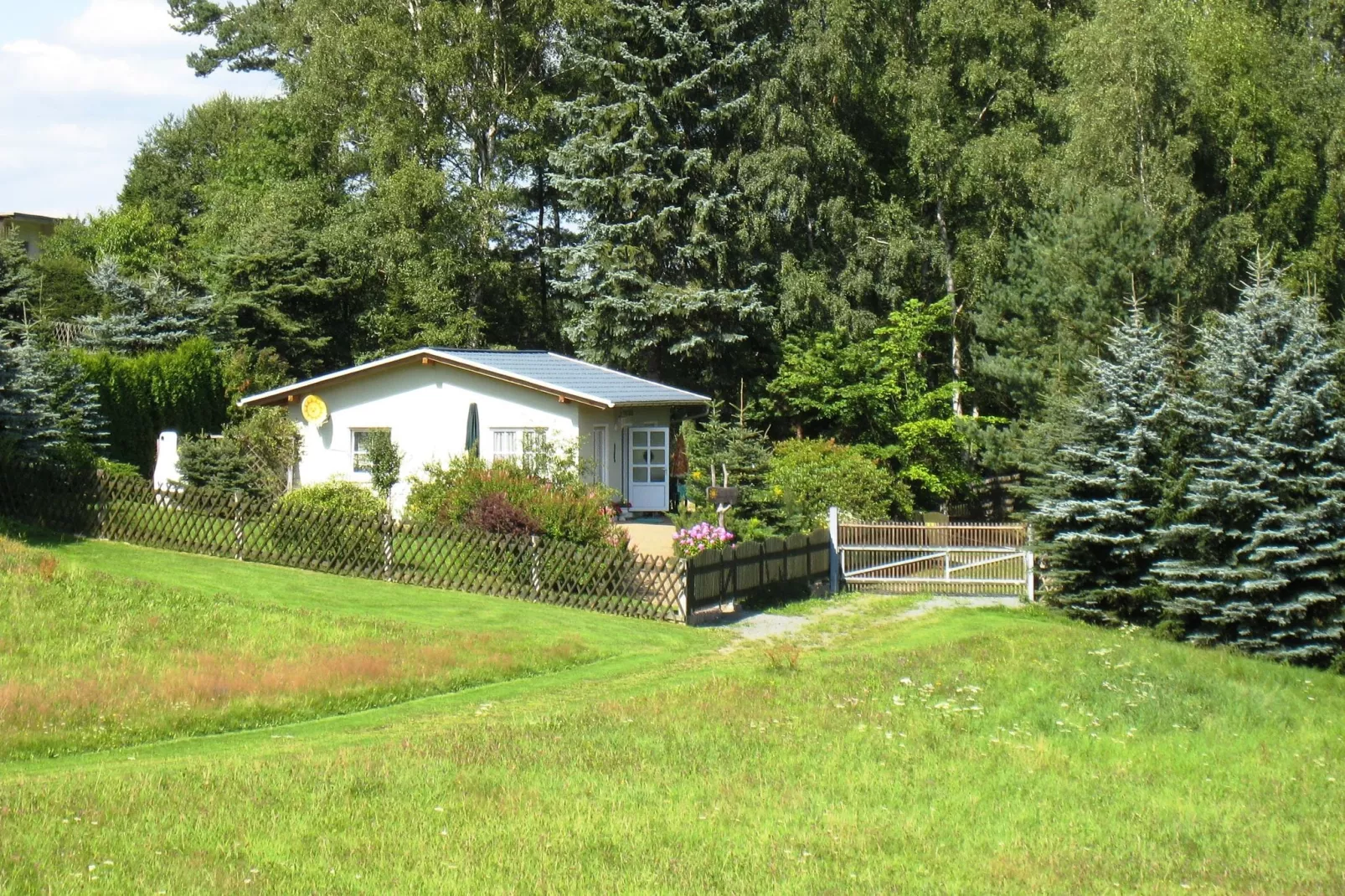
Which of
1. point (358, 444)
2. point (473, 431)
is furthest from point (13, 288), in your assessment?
point (473, 431)

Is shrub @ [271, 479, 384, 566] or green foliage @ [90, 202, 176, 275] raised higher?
green foliage @ [90, 202, 176, 275]

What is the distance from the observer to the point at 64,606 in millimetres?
17828

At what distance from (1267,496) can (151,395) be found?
1020 inches

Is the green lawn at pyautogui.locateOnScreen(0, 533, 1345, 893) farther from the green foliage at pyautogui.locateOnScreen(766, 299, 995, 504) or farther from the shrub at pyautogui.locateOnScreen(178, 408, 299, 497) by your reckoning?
the green foliage at pyautogui.locateOnScreen(766, 299, 995, 504)

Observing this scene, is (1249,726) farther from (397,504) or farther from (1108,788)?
(397,504)

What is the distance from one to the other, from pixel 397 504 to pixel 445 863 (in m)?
24.1

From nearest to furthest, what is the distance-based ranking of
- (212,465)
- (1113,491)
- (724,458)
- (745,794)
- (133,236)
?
1. (745,794)
2. (1113,491)
3. (212,465)
4. (724,458)
5. (133,236)

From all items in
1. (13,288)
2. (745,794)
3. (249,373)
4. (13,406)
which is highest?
(13,288)

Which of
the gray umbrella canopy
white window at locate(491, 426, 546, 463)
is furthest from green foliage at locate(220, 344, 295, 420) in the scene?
white window at locate(491, 426, 546, 463)

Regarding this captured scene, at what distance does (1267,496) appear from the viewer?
22875mm

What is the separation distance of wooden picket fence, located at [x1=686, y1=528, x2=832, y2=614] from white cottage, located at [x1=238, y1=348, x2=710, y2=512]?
643 cm

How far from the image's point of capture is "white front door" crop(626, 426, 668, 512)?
35375mm

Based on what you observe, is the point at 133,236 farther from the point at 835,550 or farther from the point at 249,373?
the point at 835,550

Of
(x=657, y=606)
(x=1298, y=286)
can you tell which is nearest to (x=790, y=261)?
(x=1298, y=286)
